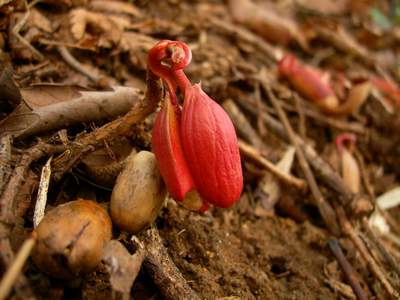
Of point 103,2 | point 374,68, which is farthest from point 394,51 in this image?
point 103,2

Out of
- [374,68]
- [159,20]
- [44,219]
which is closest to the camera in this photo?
[44,219]

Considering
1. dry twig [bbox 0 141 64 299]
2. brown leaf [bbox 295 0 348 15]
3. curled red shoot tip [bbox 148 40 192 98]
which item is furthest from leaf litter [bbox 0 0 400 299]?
brown leaf [bbox 295 0 348 15]

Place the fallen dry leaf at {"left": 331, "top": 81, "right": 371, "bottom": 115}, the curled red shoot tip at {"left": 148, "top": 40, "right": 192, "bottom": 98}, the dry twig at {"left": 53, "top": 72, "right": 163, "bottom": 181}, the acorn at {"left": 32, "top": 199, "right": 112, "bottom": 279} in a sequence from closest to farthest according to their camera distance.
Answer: the acorn at {"left": 32, "top": 199, "right": 112, "bottom": 279}, the curled red shoot tip at {"left": 148, "top": 40, "right": 192, "bottom": 98}, the dry twig at {"left": 53, "top": 72, "right": 163, "bottom": 181}, the fallen dry leaf at {"left": 331, "top": 81, "right": 371, "bottom": 115}

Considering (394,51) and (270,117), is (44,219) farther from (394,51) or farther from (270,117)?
(394,51)

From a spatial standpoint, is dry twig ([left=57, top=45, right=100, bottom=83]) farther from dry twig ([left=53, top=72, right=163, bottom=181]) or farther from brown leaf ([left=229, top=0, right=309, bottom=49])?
brown leaf ([left=229, top=0, right=309, bottom=49])

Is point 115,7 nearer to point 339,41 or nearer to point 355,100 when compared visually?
point 355,100

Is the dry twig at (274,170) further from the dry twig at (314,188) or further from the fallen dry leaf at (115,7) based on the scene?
the fallen dry leaf at (115,7)

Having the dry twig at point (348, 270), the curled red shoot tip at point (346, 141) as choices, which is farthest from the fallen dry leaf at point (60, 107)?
the curled red shoot tip at point (346, 141)
